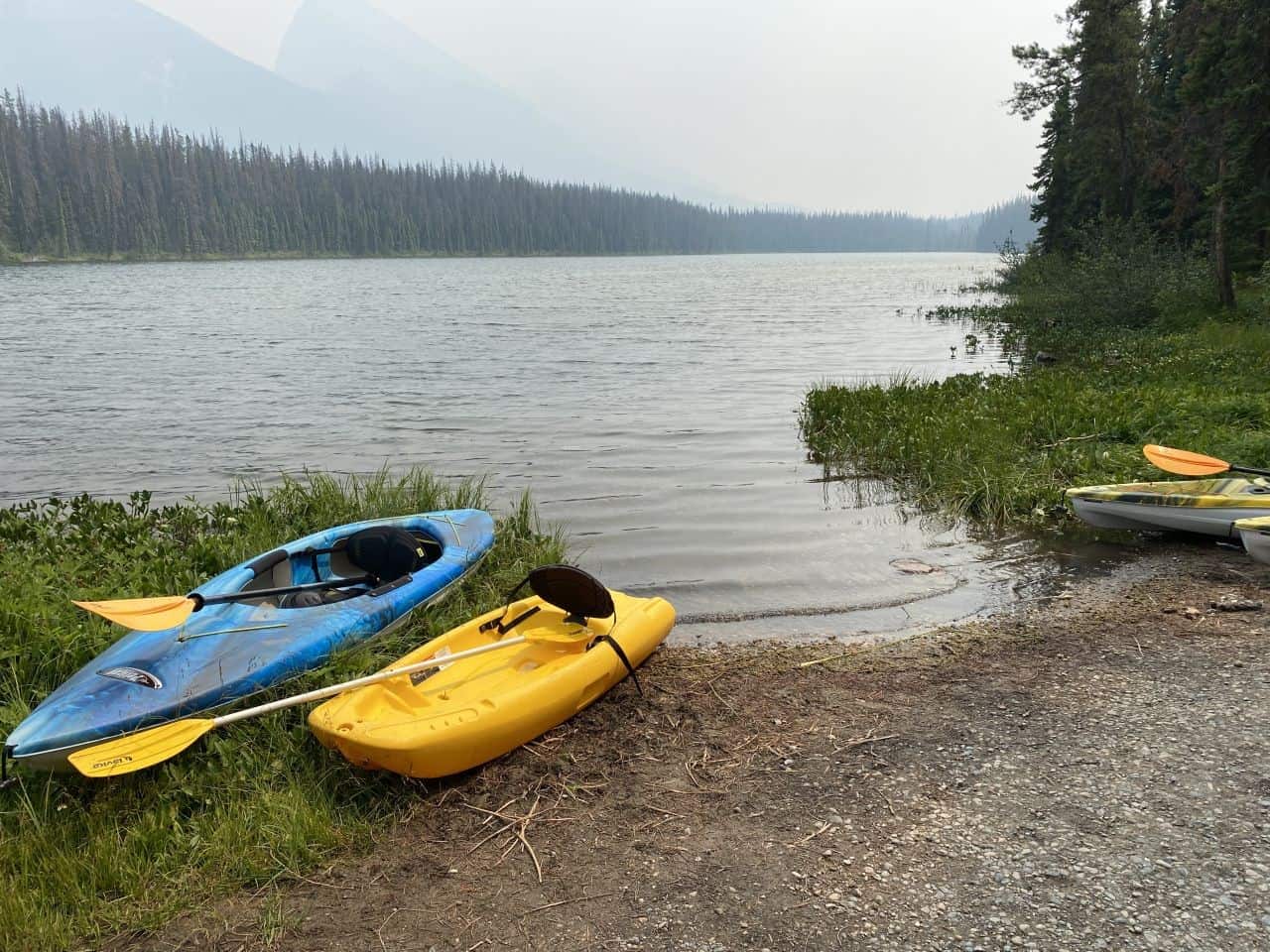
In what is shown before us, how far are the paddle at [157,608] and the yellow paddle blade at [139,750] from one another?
72cm

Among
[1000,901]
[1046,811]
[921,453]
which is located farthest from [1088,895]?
[921,453]

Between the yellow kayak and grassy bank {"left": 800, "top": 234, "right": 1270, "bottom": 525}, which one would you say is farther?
grassy bank {"left": 800, "top": 234, "right": 1270, "bottom": 525}

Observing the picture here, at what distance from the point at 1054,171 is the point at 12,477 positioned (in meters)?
46.1

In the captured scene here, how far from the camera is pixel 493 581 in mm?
7059

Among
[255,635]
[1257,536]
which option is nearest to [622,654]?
[255,635]

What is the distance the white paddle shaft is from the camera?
4.34 metres

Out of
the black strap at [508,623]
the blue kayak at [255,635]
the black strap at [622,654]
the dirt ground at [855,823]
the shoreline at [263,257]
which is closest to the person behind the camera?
the dirt ground at [855,823]

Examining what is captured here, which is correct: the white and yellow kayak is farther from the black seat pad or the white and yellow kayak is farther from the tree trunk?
the tree trunk

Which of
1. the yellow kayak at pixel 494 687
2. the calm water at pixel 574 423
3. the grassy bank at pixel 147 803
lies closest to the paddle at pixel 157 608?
the grassy bank at pixel 147 803

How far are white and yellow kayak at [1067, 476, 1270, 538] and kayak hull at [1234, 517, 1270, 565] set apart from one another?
0.22 m

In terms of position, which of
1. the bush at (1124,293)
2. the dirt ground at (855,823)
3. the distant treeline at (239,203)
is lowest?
the dirt ground at (855,823)

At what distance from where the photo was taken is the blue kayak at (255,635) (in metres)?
4.39

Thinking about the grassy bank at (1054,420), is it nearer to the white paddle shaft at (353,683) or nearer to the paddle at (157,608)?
the white paddle shaft at (353,683)

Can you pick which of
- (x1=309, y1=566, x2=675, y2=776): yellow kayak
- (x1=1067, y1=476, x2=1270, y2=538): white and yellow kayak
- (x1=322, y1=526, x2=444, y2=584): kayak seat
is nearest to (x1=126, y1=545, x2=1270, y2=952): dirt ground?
(x1=309, y1=566, x2=675, y2=776): yellow kayak
